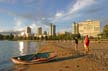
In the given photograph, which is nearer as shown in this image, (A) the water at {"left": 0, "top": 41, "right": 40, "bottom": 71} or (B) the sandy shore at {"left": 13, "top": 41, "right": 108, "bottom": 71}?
(B) the sandy shore at {"left": 13, "top": 41, "right": 108, "bottom": 71}

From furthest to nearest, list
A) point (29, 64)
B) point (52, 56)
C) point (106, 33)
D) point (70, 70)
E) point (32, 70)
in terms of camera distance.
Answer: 1. point (106, 33)
2. point (52, 56)
3. point (29, 64)
4. point (32, 70)
5. point (70, 70)

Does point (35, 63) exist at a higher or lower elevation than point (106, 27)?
lower

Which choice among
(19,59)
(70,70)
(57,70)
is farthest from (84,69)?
(19,59)

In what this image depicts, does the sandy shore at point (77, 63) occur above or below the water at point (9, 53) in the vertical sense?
above

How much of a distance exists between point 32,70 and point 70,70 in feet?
12.5

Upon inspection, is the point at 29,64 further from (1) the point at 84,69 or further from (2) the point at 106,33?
(2) the point at 106,33

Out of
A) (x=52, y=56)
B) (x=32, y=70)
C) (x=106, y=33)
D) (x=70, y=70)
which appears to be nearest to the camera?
(x=70, y=70)

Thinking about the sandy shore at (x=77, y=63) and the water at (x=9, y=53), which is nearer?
the sandy shore at (x=77, y=63)

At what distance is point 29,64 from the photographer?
22.0 metres

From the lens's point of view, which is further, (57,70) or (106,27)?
(106,27)

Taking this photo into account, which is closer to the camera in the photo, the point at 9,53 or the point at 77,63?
the point at 77,63

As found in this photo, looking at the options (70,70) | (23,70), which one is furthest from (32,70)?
(70,70)

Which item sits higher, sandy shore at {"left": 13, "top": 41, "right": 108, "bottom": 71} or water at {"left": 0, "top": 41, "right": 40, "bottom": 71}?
sandy shore at {"left": 13, "top": 41, "right": 108, "bottom": 71}

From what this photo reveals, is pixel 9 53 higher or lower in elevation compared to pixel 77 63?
lower
